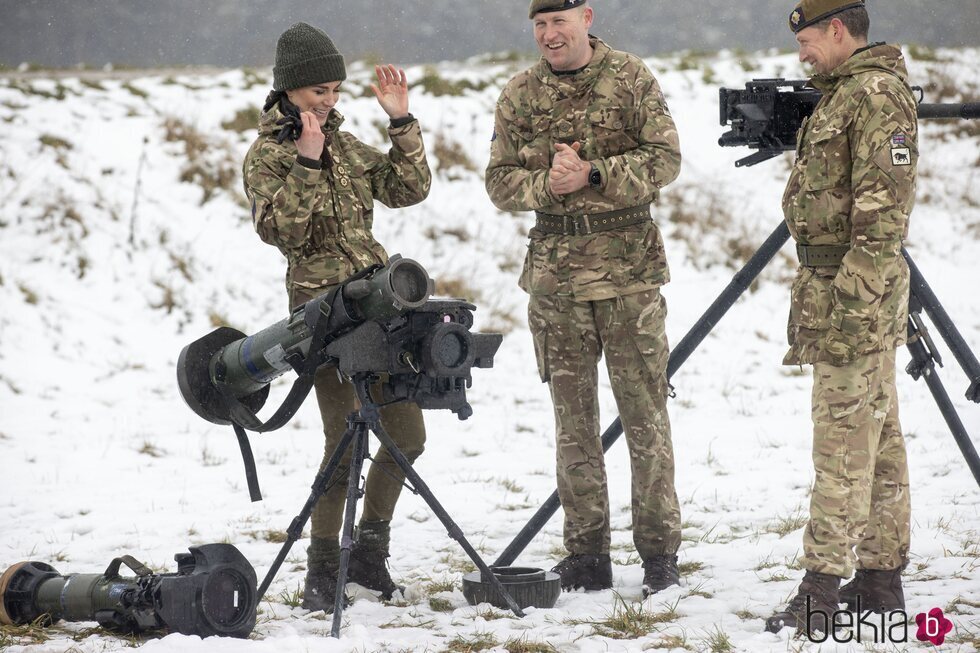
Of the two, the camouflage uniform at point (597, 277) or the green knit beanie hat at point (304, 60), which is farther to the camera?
the camouflage uniform at point (597, 277)

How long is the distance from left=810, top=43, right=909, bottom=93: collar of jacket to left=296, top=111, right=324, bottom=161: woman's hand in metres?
1.83

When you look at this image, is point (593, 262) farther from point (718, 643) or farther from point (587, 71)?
point (718, 643)

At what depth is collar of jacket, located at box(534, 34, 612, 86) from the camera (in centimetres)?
433

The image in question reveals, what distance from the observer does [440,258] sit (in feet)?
34.6

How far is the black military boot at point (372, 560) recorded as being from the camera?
4320 mm

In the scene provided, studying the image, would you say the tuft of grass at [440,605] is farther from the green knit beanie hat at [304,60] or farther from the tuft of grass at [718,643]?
the green knit beanie hat at [304,60]

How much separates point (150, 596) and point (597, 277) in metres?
2.10

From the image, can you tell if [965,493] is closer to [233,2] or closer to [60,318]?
[60,318]

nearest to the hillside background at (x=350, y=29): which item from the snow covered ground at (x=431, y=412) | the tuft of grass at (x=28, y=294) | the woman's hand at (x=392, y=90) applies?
the snow covered ground at (x=431, y=412)

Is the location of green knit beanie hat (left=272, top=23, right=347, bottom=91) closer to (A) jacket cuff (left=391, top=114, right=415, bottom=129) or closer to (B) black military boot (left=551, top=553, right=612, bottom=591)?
(A) jacket cuff (left=391, top=114, right=415, bottom=129)

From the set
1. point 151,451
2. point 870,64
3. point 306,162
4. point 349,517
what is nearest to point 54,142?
point 151,451

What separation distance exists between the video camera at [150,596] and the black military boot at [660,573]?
1.60m

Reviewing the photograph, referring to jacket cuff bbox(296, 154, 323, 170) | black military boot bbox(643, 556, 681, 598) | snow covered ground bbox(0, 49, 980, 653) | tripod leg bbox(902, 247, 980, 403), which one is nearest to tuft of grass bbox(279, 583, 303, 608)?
snow covered ground bbox(0, 49, 980, 653)

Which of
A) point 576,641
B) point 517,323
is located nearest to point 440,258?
point 517,323
